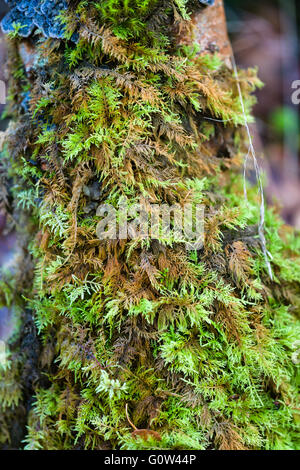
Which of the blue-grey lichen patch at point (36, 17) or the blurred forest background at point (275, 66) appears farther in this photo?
the blurred forest background at point (275, 66)

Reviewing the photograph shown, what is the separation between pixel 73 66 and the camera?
112 cm

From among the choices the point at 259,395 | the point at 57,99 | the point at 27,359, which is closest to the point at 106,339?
the point at 27,359

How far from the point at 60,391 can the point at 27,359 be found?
20cm

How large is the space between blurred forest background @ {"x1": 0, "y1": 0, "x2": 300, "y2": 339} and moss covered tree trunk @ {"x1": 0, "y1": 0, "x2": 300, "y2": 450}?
2.35 metres

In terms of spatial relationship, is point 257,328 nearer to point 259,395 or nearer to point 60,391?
point 259,395

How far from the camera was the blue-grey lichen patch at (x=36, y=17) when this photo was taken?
1.11 metres

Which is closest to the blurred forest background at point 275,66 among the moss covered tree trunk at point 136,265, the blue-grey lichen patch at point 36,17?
the moss covered tree trunk at point 136,265

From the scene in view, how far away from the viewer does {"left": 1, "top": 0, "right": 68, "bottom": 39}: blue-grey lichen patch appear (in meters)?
1.11

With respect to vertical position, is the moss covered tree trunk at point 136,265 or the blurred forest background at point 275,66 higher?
the blurred forest background at point 275,66

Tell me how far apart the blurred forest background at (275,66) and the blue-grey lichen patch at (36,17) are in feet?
8.43
